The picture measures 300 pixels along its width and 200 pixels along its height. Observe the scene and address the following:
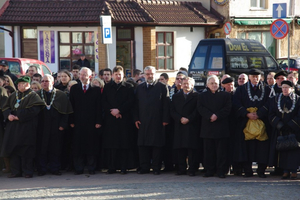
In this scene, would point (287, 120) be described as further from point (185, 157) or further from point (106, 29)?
point (106, 29)

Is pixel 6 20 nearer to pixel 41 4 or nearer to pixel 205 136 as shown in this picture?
pixel 41 4

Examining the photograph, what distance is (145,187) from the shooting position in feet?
30.1

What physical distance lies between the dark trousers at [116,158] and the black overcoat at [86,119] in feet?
0.92

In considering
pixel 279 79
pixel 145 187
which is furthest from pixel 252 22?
pixel 145 187

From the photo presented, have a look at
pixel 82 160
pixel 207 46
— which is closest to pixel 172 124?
pixel 82 160

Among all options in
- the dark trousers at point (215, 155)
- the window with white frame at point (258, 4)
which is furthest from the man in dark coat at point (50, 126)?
the window with white frame at point (258, 4)

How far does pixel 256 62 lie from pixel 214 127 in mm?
10003

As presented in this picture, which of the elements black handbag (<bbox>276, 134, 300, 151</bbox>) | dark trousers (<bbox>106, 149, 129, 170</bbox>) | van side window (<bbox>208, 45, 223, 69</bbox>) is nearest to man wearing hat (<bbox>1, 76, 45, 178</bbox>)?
dark trousers (<bbox>106, 149, 129, 170</bbox>)

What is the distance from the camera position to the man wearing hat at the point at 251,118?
10.1 meters

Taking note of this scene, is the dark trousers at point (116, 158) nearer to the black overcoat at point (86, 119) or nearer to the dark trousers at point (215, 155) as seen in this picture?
the black overcoat at point (86, 119)

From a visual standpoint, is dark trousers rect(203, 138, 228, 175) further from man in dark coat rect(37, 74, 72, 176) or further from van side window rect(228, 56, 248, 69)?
van side window rect(228, 56, 248, 69)

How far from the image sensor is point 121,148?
10664mm

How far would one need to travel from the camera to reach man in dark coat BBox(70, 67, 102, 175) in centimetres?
1066

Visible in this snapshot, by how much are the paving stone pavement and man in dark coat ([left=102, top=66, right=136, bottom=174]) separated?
0.40 meters
